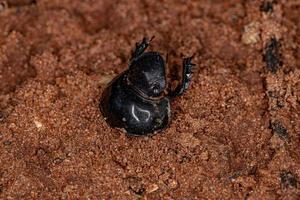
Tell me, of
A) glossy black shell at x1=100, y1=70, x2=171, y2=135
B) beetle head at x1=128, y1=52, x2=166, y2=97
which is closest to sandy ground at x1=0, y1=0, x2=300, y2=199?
glossy black shell at x1=100, y1=70, x2=171, y2=135

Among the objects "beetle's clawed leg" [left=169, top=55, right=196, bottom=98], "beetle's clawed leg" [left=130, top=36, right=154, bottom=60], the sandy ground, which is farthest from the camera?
"beetle's clawed leg" [left=130, top=36, right=154, bottom=60]

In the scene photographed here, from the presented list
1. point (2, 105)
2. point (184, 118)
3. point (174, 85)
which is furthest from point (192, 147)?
point (2, 105)

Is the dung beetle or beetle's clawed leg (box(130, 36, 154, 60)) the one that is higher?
beetle's clawed leg (box(130, 36, 154, 60))

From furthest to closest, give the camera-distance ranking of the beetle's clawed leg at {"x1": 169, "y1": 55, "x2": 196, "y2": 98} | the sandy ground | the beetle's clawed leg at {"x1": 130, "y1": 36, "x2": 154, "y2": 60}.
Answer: the beetle's clawed leg at {"x1": 130, "y1": 36, "x2": 154, "y2": 60} < the beetle's clawed leg at {"x1": 169, "y1": 55, "x2": 196, "y2": 98} < the sandy ground

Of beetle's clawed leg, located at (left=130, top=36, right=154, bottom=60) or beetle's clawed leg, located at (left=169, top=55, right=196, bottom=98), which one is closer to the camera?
beetle's clawed leg, located at (left=169, top=55, right=196, bottom=98)

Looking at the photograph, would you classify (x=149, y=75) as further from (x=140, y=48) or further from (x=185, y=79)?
(x=140, y=48)

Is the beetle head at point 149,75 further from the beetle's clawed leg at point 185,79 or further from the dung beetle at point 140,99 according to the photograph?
the beetle's clawed leg at point 185,79

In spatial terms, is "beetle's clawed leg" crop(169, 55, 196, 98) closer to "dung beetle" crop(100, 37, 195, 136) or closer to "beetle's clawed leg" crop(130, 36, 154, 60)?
"dung beetle" crop(100, 37, 195, 136)

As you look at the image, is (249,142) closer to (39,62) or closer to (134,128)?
(134,128)
